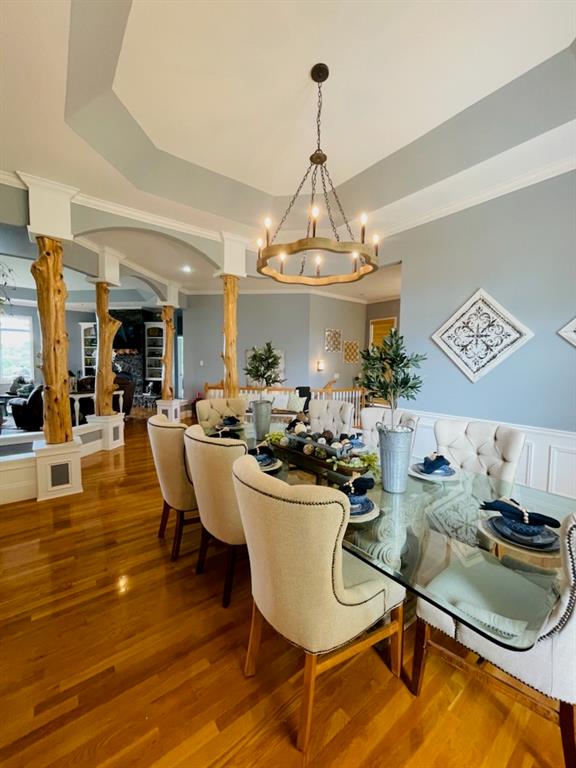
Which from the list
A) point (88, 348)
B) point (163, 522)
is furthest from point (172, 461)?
point (88, 348)

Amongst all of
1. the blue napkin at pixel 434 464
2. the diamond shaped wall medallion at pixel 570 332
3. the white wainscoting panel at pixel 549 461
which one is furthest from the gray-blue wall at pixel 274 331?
the blue napkin at pixel 434 464

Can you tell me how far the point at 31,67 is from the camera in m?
1.92

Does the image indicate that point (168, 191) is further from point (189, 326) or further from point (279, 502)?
point (189, 326)

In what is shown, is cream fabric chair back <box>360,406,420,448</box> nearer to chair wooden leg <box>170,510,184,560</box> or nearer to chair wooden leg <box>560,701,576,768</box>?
chair wooden leg <box>170,510,184,560</box>

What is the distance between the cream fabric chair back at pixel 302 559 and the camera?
1.01 m

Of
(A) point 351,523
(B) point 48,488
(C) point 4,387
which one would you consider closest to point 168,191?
(B) point 48,488

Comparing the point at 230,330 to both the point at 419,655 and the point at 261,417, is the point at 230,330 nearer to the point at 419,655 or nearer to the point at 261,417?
the point at 261,417

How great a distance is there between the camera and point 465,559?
4.29 ft

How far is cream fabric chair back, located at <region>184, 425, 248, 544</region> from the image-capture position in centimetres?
174

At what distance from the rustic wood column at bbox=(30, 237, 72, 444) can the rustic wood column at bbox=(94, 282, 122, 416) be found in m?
1.80

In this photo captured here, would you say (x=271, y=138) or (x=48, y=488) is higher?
(x=271, y=138)

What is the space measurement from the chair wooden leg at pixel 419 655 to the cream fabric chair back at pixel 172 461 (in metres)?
1.58

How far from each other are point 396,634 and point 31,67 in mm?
3720

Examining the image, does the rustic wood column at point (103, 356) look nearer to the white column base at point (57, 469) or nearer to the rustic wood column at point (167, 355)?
the white column base at point (57, 469)
